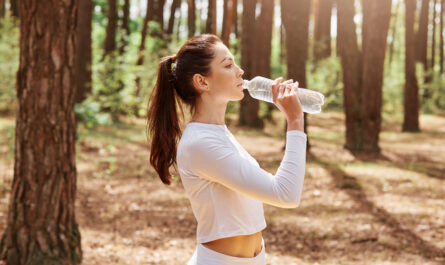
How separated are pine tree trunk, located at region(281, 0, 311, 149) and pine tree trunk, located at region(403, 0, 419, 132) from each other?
25.2 feet

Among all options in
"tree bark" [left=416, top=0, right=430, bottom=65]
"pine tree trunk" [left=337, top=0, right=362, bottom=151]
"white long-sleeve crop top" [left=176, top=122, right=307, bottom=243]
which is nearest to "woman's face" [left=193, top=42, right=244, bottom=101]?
"white long-sleeve crop top" [left=176, top=122, right=307, bottom=243]

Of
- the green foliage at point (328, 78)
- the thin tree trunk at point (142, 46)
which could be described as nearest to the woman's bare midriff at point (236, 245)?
Result: the thin tree trunk at point (142, 46)

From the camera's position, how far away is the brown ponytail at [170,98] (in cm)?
230

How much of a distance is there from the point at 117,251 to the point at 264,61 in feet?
41.0

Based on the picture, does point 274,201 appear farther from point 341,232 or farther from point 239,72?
point 341,232

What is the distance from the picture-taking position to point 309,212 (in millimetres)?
8000

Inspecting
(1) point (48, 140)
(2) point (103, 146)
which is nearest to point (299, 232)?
(1) point (48, 140)

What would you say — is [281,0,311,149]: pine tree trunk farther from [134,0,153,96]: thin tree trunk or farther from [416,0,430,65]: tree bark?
[416,0,430,65]: tree bark

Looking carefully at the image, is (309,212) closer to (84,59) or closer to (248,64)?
(84,59)

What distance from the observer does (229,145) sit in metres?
2.11

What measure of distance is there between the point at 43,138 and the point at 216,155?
122 inches

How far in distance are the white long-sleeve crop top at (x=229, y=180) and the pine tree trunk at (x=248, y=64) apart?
54.0ft

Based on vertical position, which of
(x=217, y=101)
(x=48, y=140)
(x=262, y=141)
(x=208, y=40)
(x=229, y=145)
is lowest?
(x=262, y=141)

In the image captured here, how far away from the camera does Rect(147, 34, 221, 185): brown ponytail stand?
230 centimetres
